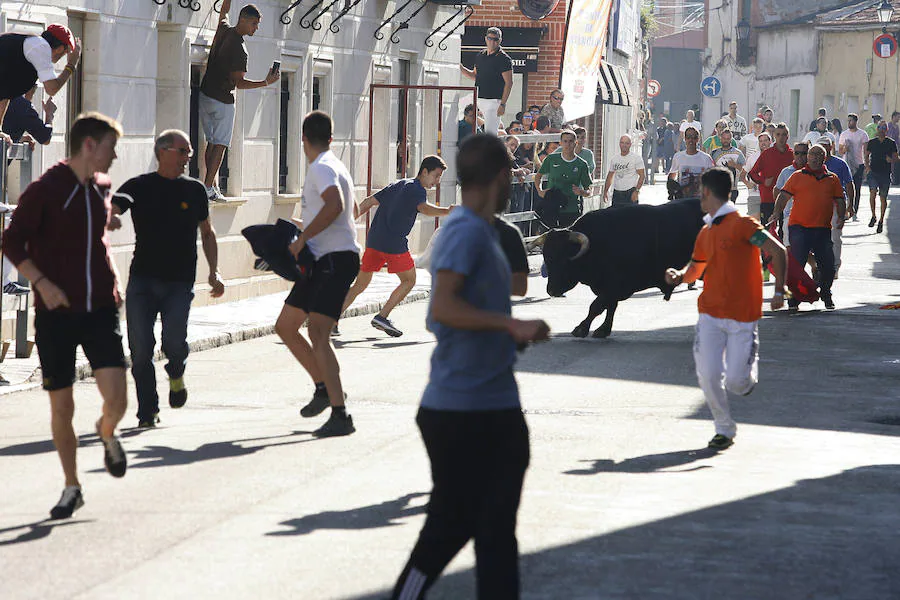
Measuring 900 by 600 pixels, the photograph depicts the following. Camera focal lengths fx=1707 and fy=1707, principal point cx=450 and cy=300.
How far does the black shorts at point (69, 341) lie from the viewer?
7.68 meters

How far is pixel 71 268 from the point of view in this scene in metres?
7.70

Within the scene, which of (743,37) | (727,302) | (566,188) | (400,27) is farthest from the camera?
(743,37)

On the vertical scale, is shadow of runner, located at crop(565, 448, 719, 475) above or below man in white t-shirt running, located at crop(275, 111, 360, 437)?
below

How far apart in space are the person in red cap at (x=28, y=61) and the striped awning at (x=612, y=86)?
89.5ft

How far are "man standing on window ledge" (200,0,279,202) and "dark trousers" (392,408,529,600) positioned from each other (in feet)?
40.6

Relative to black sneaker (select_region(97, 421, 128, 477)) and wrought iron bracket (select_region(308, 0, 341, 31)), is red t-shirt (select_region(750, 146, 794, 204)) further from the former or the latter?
black sneaker (select_region(97, 421, 128, 477))

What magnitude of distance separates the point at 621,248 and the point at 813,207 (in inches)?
116

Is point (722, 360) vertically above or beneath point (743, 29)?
beneath

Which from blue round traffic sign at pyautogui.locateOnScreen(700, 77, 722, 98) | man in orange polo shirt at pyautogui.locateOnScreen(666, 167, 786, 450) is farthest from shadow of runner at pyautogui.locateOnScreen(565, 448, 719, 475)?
blue round traffic sign at pyautogui.locateOnScreen(700, 77, 722, 98)

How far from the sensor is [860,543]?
296 inches

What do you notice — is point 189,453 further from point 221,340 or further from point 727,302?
point 221,340

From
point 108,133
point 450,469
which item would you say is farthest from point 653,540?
point 108,133

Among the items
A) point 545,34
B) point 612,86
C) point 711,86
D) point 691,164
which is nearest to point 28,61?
point 691,164

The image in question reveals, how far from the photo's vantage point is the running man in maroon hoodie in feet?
25.2
